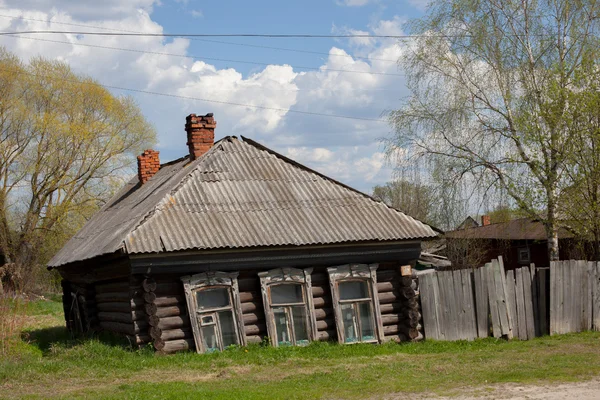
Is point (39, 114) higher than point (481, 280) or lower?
higher

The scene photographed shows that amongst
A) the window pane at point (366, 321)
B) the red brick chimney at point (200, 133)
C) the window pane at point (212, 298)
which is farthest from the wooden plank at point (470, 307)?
the red brick chimney at point (200, 133)

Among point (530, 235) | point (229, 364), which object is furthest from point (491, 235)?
point (229, 364)

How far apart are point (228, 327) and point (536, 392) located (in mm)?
6465

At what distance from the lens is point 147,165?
2184 centimetres

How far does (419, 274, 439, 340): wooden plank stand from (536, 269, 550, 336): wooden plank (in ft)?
7.75

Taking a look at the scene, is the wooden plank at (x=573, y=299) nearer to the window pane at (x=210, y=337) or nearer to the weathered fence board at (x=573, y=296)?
the weathered fence board at (x=573, y=296)

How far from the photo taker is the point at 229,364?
12.7m

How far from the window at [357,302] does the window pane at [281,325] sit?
1100mm

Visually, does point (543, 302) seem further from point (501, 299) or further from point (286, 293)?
point (286, 293)

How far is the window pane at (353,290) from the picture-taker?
15125 mm

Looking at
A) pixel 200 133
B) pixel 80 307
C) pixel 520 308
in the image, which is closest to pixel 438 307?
pixel 520 308

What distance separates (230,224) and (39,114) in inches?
1002

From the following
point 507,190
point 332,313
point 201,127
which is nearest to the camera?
point 332,313

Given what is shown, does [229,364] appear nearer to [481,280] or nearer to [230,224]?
[230,224]
